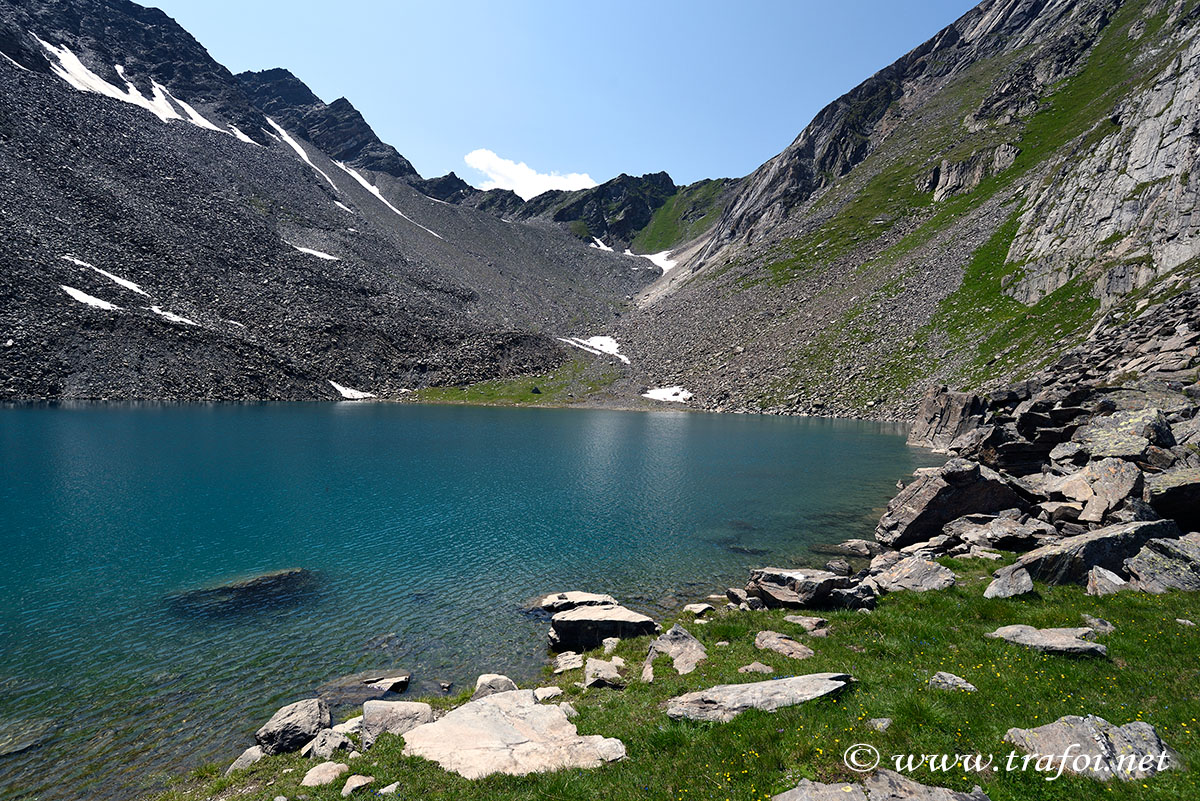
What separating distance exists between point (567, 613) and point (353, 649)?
27.1 feet

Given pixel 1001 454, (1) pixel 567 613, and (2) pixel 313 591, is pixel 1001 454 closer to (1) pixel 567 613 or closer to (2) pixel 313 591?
(1) pixel 567 613

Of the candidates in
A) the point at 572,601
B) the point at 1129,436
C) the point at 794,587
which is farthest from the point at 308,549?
the point at 1129,436

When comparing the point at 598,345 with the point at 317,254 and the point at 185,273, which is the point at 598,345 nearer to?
the point at 317,254

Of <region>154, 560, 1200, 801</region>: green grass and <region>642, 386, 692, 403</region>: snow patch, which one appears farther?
<region>642, 386, 692, 403</region>: snow patch

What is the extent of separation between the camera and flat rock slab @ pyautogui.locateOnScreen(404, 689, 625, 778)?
11250 millimetres

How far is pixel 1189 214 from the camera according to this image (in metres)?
76.0

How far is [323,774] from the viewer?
38.7 ft

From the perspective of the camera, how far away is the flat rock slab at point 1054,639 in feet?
40.3

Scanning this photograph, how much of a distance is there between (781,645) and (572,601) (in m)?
11.0

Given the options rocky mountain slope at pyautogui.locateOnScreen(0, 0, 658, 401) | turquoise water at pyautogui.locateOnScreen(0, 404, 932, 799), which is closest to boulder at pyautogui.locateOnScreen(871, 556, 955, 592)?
turquoise water at pyautogui.locateOnScreen(0, 404, 932, 799)

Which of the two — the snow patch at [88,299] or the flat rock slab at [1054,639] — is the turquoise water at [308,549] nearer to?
the flat rock slab at [1054,639]

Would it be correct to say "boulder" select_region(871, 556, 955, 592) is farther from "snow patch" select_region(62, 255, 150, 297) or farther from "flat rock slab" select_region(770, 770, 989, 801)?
"snow patch" select_region(62, 255, 150, 297)

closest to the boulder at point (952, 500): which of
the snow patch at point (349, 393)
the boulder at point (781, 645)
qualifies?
the boulder at point (781, 645)

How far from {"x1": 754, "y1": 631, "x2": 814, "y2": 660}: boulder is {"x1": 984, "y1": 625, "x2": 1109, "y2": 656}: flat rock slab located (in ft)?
15.5
